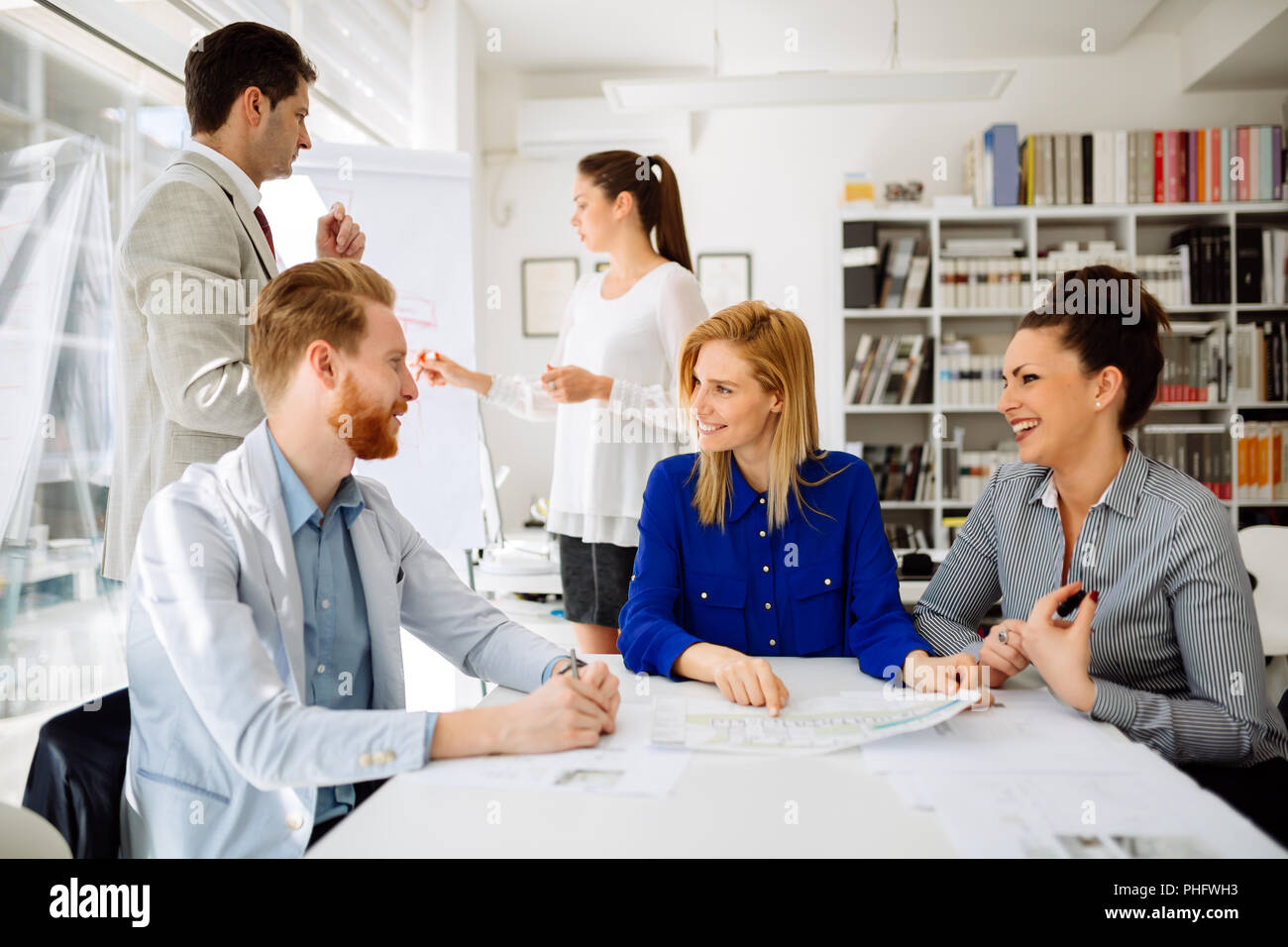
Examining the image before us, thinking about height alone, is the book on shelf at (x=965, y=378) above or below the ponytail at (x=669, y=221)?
below

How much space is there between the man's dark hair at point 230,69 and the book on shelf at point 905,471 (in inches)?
136

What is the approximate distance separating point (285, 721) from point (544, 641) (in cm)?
42

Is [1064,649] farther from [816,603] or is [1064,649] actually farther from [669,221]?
[669,221]

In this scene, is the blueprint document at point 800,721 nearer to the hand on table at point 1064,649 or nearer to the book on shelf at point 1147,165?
the hand on table at point 1064,649

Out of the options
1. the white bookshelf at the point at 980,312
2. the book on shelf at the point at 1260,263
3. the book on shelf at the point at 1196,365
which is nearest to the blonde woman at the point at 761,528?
the white bookshelf at the point at 980,312

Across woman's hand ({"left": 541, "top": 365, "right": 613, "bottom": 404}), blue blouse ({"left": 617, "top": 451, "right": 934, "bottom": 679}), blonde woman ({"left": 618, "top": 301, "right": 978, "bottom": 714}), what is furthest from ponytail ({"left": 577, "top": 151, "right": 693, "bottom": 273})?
blue blouse ({"left": 617, "top": 451, "right": 934, "bottom": 679})

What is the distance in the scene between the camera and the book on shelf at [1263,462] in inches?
169

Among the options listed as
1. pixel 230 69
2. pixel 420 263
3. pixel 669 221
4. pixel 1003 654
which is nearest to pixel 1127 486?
pixel 1003 654

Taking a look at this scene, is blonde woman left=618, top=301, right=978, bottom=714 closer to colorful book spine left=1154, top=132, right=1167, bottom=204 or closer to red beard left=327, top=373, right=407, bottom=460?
red beard left=327, top=373, right=407, bottom=460

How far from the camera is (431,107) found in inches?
164

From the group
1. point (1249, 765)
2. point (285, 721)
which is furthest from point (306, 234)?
point (1249, 765)

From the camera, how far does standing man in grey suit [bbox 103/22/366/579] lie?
4.63ft

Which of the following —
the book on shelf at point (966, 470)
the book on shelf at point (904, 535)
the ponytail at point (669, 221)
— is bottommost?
the book on shelf at point (904, 535)
